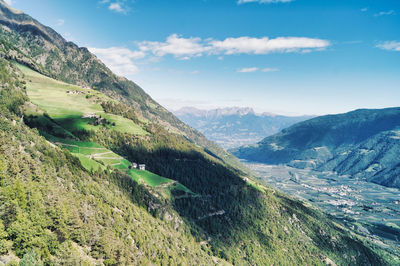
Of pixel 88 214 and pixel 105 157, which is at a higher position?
pixel 88 214

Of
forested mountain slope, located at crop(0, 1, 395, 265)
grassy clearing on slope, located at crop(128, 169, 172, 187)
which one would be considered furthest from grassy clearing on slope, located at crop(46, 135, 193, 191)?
forested mountain slope, located at crop(0, 1, 395, 265)

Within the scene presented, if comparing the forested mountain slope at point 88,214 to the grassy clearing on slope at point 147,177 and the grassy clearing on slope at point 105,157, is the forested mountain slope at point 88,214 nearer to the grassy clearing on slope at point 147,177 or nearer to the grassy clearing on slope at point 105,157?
the grassy clearing on slope at point 105,157

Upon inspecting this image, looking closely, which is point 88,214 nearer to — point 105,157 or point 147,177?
point 105,157

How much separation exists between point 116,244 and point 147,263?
1491cm

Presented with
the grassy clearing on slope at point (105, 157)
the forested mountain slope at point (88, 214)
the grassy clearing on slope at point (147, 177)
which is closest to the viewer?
the forested mountain slope at point (88, 214)

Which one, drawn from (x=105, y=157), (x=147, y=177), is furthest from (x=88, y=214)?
(x=147, y=177)

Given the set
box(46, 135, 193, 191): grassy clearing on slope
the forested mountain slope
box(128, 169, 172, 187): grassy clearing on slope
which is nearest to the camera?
the forested mountain slope

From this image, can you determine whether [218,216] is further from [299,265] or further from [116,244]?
[116,244]

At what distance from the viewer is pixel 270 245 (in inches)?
7269

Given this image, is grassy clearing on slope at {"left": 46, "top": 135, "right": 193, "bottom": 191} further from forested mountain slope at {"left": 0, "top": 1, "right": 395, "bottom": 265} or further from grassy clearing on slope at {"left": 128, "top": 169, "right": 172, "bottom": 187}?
forested mountain slope at {"left": 0, "top": 1, "right": 395, "bottom": 265}

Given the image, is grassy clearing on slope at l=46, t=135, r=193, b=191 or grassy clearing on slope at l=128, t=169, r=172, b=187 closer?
grassy clearing on slope at l=46, t=135, r=193, b=191

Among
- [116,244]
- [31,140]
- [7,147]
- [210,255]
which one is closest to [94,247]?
[116,244]

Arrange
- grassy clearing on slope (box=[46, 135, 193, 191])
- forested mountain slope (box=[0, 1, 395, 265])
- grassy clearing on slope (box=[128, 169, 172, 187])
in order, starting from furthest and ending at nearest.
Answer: grassy clearing on slope (box=[128, 169, 172, 187]) < grassy clearing on slope (box=[46, 135, 193, 191]) < forested mountain slope (box=[0, 1, 395, 265])

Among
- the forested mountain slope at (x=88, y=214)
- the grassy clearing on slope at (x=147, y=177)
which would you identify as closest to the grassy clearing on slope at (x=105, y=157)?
the grassy clearing on slope at (x=147, y=177)
